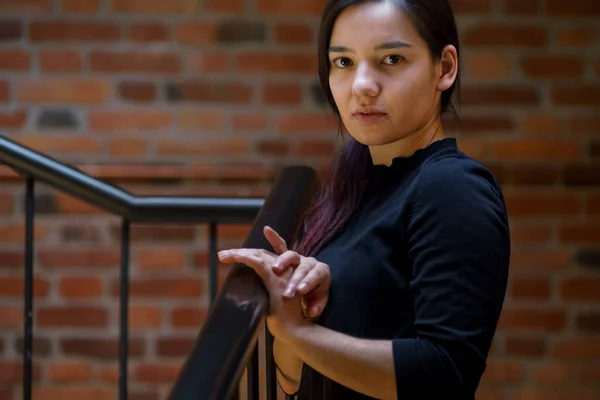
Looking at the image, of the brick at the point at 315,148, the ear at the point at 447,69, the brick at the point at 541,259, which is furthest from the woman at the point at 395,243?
the brick at the point at 541,259

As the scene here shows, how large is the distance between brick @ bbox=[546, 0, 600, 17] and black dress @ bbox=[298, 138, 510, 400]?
5.07ft

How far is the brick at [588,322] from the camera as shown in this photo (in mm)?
2205

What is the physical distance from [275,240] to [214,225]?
616mm

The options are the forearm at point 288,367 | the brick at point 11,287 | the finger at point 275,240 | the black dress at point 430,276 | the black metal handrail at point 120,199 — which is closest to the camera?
the black dress at point 430,276

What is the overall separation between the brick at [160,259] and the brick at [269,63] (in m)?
0.51

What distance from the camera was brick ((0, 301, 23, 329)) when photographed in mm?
2191

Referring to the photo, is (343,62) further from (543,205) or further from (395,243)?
(543,205)

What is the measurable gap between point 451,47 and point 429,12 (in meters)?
0.05

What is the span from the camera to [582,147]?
2211mm

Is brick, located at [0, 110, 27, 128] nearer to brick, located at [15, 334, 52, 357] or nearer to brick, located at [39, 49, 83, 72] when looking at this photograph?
brick, located at [39, 49, 83, 72]

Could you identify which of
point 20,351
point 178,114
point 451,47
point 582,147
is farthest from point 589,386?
point 451,47

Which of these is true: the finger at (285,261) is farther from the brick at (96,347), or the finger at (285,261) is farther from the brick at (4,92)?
the brick at (4,92)

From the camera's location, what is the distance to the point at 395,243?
78 centimetres

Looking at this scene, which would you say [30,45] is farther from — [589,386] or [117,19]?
[589,386]
